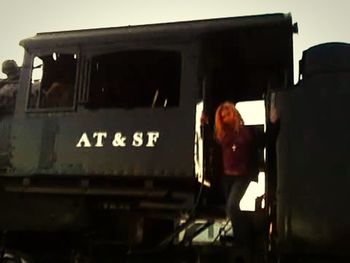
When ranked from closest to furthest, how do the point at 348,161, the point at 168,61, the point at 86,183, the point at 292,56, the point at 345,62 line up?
the point at 348,161 < the point at 345,62 < the point at 86,183 < the point at 168,61 < the point at 292,56

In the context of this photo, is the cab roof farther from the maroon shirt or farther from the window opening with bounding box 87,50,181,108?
the maroon shirt

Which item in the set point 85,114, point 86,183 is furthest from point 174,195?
point 85,114

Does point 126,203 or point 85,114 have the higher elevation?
point 85,114

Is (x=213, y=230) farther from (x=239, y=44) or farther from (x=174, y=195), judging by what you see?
(x=239, y=44)

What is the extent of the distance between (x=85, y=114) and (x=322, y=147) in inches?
88.3

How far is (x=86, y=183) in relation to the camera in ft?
15.5

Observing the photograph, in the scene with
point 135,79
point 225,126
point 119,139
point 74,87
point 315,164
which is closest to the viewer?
point 315,164

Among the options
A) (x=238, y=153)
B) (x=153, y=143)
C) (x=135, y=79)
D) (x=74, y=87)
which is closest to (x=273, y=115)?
(x=238, y=153)

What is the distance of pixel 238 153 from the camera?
14.8 ft

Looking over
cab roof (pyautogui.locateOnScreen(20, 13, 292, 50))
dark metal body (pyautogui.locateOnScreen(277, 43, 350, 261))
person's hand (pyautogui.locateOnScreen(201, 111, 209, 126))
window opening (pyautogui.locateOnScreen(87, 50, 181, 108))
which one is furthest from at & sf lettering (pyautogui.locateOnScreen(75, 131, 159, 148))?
dark metal body (pyautogui.locateOnScreen(277, 43, 350, 261))

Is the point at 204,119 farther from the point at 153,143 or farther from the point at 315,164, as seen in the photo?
the point at 315,164

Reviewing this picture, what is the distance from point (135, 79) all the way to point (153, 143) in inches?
40.4

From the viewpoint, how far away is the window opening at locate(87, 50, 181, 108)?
504 cm

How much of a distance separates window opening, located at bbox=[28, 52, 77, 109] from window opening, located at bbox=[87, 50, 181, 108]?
10.9 inches
